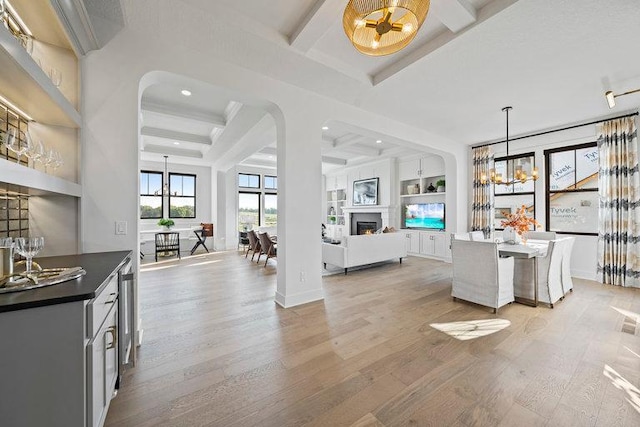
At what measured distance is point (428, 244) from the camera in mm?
6723

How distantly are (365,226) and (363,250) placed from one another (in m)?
3.50

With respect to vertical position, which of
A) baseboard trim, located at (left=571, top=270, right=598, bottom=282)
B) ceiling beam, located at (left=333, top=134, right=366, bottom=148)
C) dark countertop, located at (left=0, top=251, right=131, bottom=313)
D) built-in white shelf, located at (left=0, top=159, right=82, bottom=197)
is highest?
ceiling beam, located at (left=333, top=134, right=366, bottom=148)

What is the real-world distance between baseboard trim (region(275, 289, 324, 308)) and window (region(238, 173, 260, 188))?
6.52m

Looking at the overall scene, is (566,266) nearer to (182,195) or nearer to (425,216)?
(425,216)

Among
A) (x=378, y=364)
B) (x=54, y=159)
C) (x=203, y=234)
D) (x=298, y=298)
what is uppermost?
(x=54, y=159)

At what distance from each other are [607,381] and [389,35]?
2.97m

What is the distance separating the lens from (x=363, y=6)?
59.9 inches

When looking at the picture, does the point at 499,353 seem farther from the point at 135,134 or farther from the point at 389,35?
the point at 135,134

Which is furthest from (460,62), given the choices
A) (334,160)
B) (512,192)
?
(334,160)

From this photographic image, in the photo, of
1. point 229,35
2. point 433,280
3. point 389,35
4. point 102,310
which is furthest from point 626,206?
point 102,310

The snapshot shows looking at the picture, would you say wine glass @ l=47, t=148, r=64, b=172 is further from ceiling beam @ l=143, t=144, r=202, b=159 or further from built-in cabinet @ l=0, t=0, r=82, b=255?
ceiling beam @ l=143, t=144, r=202, b=159

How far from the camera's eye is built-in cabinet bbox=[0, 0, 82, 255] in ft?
4.69

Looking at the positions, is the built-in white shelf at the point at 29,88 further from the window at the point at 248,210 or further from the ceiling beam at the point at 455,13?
the window at the point at 248,210

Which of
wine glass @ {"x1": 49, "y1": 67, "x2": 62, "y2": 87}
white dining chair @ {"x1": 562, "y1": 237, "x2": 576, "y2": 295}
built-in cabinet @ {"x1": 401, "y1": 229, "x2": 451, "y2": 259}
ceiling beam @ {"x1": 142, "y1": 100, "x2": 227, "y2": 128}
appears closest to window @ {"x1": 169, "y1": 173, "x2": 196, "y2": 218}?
ceiling beam @ {"x1": 142, "y1": 100, "x2": 227, "y2": 128}
